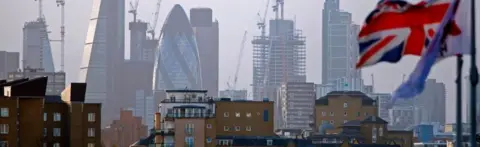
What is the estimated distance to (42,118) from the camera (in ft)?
351

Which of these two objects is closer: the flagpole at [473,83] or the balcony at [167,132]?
the flagpole at [473,83]

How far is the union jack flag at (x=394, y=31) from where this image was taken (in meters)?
34.8


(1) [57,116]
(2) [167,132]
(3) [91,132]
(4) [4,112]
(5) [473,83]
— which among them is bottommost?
(2) [167,132]

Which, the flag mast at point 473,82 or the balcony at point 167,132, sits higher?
the flag mast at point 473,82

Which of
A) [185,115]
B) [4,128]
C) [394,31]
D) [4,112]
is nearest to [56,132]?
[4,112]

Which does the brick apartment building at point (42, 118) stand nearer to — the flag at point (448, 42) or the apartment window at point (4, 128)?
the apartment window at point (4, 128)

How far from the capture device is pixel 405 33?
34.9m

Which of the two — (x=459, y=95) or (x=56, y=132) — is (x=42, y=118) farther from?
(x=459, y=95)

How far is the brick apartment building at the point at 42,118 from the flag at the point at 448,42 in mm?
71503

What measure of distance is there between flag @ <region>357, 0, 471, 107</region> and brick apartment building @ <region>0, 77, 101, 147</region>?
70077mm

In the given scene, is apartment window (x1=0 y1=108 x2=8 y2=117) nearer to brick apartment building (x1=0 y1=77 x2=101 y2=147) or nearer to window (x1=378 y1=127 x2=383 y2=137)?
brick apartment building (x1=0 y1=77 x2=101 y2=147)

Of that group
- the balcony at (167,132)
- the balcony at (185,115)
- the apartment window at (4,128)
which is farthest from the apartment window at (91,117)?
the balcony at (185,115)

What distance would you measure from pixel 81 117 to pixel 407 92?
77378 millimetres

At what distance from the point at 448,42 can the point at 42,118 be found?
2958 inches
